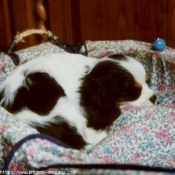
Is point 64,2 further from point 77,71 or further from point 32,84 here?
point 32,84

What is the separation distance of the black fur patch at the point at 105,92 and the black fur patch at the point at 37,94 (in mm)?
146

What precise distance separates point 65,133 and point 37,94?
0.68ft

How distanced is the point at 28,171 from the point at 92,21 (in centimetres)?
159

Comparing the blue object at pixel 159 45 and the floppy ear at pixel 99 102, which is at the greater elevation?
the blue object at pixel 159 45

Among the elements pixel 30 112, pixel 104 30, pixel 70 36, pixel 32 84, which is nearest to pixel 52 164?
pixel 30 112

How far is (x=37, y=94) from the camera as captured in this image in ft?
4.84

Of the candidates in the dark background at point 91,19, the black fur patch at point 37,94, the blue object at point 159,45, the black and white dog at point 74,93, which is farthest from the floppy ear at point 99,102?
the dark background at point 91,19

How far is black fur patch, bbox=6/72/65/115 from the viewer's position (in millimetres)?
1443

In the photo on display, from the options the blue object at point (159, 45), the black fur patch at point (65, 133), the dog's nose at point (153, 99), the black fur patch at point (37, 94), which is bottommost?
the dog's nose at point (153, 99)

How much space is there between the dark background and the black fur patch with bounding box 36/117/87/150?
101 centimetres

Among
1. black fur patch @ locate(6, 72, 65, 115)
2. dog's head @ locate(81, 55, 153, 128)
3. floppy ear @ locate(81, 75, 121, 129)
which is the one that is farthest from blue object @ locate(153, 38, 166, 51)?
black fur patch @ locate(6, 72, 65, 115)

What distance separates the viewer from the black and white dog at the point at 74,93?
143 centimetres

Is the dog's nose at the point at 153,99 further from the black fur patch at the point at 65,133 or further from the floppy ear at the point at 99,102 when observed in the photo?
the black fur patch at the point at 65,133

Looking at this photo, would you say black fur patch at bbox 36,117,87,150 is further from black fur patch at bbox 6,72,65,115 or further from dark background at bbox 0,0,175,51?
dark background at bbox 0,0,175,51
